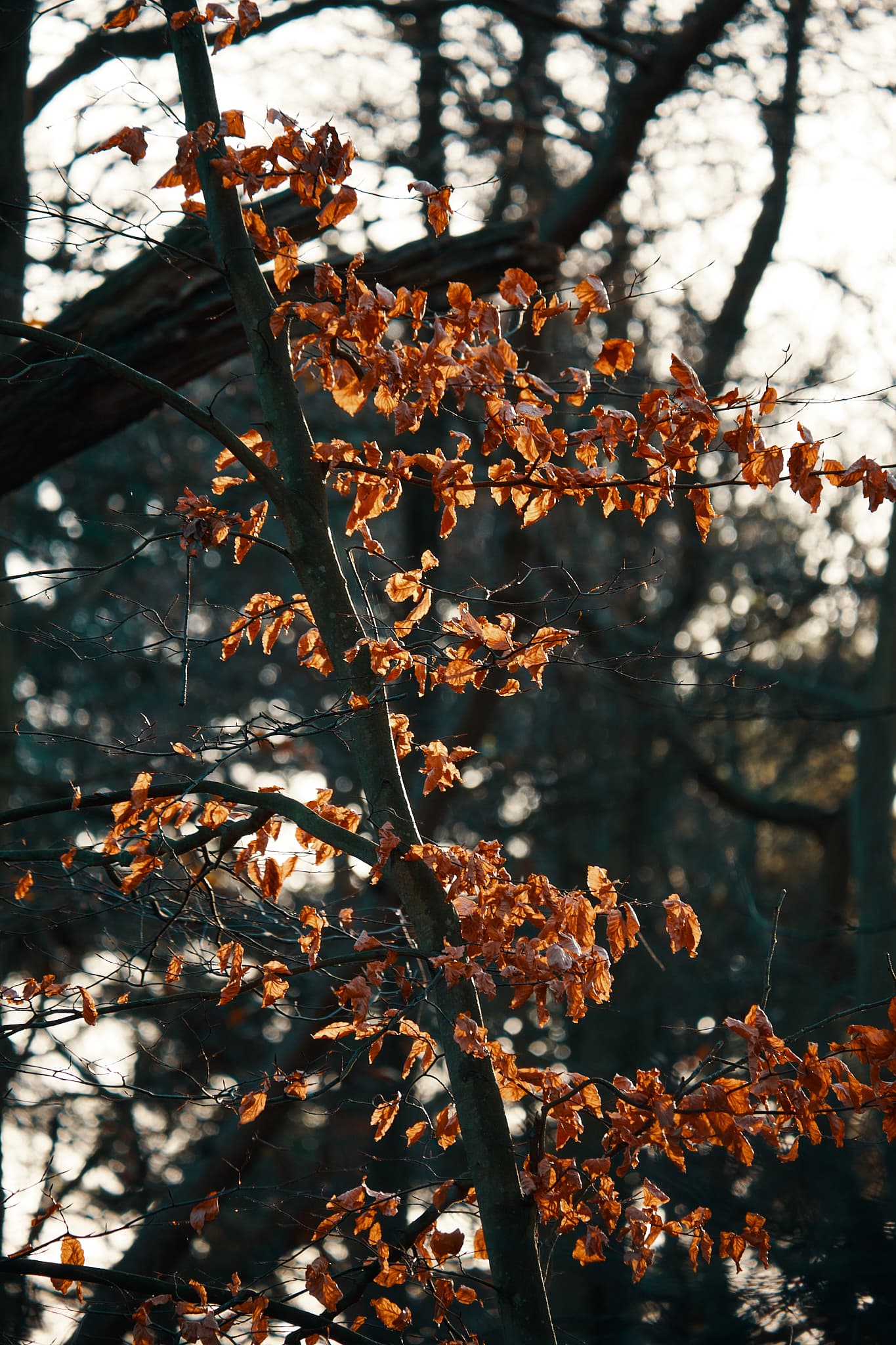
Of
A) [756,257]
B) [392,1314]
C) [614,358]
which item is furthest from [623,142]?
[392,1314]

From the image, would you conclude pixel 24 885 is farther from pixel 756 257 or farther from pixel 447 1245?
pixel 756 257

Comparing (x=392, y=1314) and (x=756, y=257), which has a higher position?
(x=756, y=257)

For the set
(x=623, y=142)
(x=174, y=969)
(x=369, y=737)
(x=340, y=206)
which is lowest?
(x=174, y=969)

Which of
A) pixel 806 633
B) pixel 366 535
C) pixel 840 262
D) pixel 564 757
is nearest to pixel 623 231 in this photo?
pixel 840 262

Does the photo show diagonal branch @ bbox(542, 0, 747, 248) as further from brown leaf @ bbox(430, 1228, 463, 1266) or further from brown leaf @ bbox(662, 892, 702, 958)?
brown leaf @ bbox(430, 1228, 463, 1266)

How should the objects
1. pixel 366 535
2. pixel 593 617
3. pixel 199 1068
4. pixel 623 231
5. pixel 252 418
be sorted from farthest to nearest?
pixel 199 1068, pixel 623 231, pixel 252 418, pixel 593 617, pixel 366 535

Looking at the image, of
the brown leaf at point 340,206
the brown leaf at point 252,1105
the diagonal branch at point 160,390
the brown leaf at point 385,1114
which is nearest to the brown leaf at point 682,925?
the brown leaf at point 385,1114

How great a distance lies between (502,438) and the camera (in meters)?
2.96

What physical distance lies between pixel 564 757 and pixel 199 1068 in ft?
17.7

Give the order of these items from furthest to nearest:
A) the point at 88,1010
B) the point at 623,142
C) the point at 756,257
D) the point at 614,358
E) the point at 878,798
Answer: the point at 756,257 < the point at 878,798 < the point at 623,142 < the point at 614,358 < the point at 88,1010

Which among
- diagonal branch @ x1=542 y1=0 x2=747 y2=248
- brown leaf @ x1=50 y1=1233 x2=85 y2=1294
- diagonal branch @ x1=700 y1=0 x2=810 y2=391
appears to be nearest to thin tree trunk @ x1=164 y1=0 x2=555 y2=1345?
brown leaf @ x1=50 y1=1233 x2=85 y2=1294

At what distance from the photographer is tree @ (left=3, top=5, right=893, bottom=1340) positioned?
114 inches

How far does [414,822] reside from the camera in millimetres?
3322

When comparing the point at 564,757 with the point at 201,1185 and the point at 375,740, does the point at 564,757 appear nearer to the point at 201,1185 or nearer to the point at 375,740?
the point at 201,1185
